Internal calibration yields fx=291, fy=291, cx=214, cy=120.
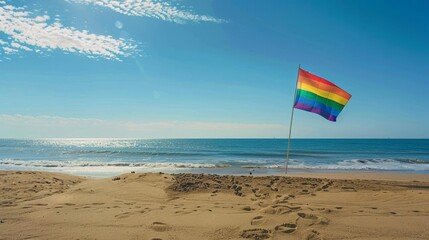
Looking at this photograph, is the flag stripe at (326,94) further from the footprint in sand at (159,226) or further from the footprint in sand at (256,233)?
the footprint in sand at (159,226)

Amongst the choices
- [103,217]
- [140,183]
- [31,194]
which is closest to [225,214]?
[103,217]

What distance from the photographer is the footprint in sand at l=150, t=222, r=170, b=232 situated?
5168 millimetres

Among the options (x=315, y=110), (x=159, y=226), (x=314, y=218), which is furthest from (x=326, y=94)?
(x=159, y=226)

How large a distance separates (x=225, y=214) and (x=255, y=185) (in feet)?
12.7

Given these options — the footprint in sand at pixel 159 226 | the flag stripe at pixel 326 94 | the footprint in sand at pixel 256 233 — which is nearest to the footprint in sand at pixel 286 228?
the footprint in sand at pixel 256 233

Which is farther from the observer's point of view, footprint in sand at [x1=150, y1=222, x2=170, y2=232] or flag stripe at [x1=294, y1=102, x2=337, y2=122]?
flag stripe at [x1=294, y1=102, x2=337, y2=122]

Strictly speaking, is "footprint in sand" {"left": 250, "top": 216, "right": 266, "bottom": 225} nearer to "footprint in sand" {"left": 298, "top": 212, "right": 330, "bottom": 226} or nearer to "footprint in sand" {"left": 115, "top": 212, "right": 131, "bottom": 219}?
"footprint in sand" {"left": 298, "top": 212, "right": 330, "bottom": 226}

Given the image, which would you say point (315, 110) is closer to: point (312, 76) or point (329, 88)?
point (329, 88)

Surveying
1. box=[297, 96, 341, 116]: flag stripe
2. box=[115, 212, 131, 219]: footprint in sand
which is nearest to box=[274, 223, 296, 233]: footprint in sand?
box=[115, 212, 131, 219]: footprint in sand

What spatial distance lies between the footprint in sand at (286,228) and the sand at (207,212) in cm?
2

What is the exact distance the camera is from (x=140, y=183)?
33.1 feet

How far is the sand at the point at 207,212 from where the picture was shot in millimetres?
4979

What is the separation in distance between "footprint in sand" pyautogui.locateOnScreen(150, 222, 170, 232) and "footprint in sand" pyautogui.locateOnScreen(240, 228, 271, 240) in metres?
1.39

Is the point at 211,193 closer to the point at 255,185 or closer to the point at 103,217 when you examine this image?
the point at 255,185
